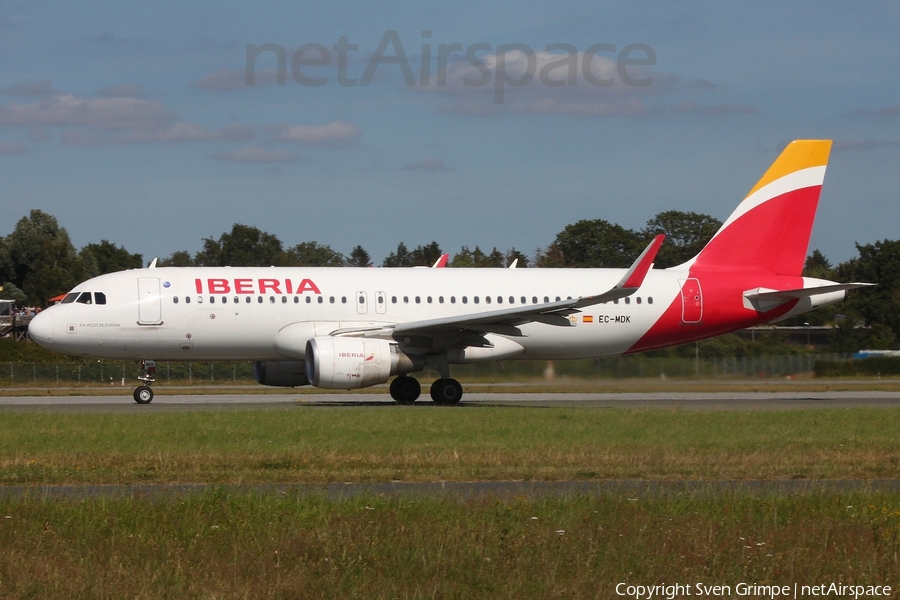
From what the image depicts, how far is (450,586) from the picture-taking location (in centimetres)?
810

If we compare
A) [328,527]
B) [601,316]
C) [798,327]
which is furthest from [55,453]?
[798,327]

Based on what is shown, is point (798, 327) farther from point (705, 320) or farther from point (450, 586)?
point (450, 586)

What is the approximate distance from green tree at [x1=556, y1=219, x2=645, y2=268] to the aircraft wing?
58085mm

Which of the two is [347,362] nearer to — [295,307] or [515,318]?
[295,307]

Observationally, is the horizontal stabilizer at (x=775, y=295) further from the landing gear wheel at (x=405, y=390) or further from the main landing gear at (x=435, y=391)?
the landing gear wheel at (x=405, y=390)

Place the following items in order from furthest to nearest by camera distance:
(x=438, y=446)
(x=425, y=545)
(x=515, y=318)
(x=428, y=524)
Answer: (x=515, y=318)
(x=438, y=446)
(x=428, y=524)
(x=425, y=545)

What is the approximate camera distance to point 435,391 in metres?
28.7

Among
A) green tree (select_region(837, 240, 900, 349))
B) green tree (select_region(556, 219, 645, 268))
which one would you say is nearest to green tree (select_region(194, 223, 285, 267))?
green tree (select_region(556, 219, 645, 268))

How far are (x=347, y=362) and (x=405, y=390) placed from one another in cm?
335

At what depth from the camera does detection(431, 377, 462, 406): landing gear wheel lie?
28469mm

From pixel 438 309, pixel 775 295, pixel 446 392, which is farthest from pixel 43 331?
pixel 775 295

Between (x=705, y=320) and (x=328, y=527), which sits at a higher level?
→ (x=705, y=320)

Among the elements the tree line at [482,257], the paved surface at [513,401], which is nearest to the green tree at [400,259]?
the tree line at [482,257]

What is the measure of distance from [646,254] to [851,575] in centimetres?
1762
